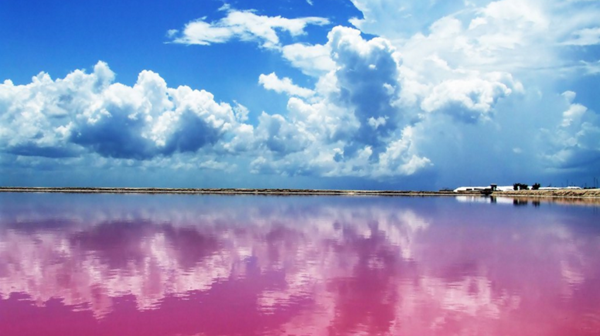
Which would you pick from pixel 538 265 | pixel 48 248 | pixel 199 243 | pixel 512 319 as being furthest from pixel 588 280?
pixel 48 248

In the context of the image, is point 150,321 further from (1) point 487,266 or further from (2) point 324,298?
(1) point 487,266

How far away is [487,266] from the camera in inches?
917

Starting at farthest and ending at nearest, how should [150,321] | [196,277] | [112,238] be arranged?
[112,238], [196,277], [150,321]

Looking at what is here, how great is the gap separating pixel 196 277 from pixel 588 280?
16.5 m

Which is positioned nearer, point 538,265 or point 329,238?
point 538,265

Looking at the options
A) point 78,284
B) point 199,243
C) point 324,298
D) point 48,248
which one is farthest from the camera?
point 199,243

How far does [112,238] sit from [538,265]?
25450 mm

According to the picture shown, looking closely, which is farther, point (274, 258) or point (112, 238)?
point (112, 238)

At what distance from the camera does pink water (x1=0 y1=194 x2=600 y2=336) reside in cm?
1373

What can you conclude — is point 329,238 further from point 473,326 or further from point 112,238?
Result: point 473,326


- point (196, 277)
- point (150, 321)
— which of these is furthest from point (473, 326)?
point (196, 277)

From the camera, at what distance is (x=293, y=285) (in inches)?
727

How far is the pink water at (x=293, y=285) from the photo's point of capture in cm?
1373

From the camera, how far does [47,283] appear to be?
18125 millimetres
